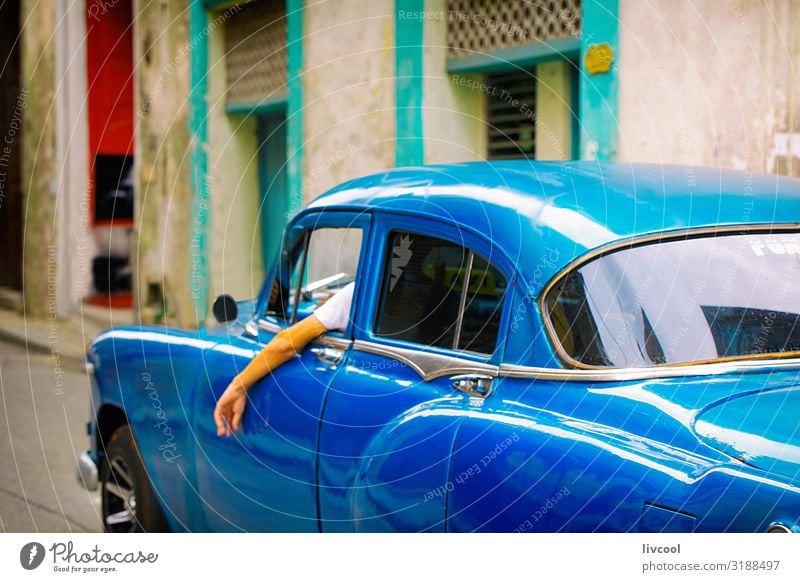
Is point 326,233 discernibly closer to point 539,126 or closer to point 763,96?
point 763,96

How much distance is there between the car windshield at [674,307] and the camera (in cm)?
245

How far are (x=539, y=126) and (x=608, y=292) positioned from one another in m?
4.77

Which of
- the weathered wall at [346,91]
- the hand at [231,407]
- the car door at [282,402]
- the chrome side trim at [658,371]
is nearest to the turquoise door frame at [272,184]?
the weathered wall at [346,91]

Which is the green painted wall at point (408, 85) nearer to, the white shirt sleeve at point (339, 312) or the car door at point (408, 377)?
the white shirt sleeve at point (339, 312)

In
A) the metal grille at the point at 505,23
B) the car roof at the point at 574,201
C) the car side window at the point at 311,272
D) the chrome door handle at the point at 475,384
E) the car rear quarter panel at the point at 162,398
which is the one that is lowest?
the car rear quarter panel at the point at 162,398

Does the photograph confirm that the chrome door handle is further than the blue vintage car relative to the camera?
Yes

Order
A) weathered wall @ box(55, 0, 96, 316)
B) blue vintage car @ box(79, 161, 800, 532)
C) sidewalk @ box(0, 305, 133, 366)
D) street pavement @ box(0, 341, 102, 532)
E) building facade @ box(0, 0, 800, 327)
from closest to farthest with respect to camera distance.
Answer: blue vintage car @ box(79, 161, 800, 532) < street pavement @ box(0, 341, 102, 532) < building facade @ box(0, 0, 800, 327) < sidewalk @ box(0, 305, 133, 366) < weathered wall @ box(55, 0, 96, 316)

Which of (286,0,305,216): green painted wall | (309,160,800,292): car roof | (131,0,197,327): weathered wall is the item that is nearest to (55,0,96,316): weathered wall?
(131,0,197,327): weathered wall

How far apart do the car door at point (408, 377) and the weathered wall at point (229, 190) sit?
276 inches

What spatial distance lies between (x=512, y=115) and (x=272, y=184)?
131 inches

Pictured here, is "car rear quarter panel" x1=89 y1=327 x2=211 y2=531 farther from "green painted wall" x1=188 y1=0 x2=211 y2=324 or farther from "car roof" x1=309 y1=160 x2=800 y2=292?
"green painted wall" x1=188 y1=0 x2=211 y2=324

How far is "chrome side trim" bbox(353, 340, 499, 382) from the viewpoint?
2629mm

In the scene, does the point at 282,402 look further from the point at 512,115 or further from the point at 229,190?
the point at 229,190

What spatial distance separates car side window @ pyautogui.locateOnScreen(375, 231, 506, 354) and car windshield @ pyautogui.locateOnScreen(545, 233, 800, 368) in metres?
0.26
